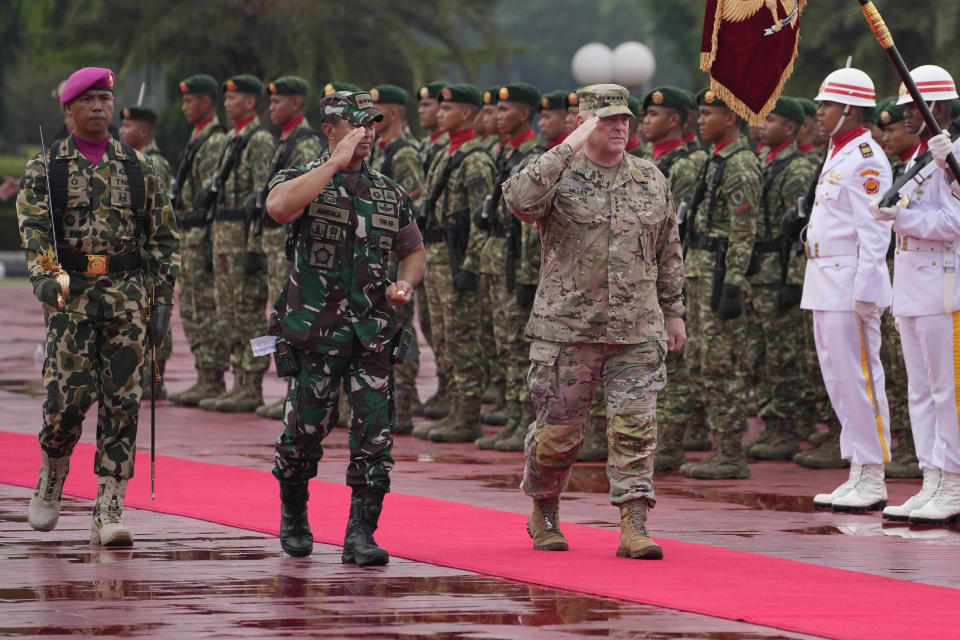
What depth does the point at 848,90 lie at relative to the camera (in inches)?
426

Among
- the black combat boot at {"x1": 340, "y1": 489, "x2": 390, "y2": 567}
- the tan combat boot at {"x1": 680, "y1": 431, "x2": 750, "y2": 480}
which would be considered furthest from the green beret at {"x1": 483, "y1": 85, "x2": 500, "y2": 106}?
the black combat boot at {"x1": 340, "y1": 489, "x2": 390, "y2": 567}

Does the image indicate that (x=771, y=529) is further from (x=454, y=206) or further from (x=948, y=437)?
(x=454, y=206)

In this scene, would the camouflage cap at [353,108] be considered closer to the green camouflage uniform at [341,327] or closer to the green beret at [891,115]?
the green camouflage uniform at [341,327]

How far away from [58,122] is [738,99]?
1877 inches

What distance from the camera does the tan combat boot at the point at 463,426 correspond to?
13.8 metres

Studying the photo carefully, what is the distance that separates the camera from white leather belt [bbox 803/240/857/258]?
1062 centimetres

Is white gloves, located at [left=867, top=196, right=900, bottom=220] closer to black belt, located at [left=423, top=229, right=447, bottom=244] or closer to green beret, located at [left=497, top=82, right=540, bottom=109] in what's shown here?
green beret, located at [left=497, top=82, right=540, bottom=109]

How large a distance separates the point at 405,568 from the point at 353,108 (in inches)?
81.6

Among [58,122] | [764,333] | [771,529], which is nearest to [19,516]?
[771,529]

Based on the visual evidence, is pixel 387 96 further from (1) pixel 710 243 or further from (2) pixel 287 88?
(1) pixel 710 243

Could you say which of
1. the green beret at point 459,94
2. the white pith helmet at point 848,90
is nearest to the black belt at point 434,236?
the green beret at point 459,94

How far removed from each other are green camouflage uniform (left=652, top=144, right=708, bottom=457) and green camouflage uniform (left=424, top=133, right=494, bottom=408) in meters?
1.74

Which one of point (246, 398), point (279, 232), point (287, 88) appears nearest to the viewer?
point (279, 232)

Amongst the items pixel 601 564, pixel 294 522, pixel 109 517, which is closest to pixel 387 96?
pixel 109 517
